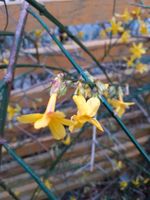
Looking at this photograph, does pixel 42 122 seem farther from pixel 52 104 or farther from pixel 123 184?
pixel 123 184

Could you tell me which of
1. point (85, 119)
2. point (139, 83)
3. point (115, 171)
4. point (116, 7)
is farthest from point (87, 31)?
point (85, 119)

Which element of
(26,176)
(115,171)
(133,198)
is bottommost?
(133,198)

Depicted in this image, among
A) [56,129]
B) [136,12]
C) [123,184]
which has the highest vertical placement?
[136,12]

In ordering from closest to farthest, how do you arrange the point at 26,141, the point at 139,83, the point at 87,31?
1. the point at 26,141
2. the point at 139,83
3. the point at 87,31

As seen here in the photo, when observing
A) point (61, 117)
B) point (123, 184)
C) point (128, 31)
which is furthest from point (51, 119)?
point (123, 184)

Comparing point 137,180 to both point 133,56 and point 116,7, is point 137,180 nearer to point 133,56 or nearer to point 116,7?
point 133,56

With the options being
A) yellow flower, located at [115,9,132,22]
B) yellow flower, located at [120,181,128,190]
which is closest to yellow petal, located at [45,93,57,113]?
yellow flower, located at [115,9,132,22]

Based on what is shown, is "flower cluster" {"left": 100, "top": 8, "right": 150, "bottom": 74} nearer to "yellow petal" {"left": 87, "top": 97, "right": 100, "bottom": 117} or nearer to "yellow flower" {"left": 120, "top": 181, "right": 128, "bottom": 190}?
"yellow flower" {"left": 120, "top": 181, "right": 128, "bottom": 190}
